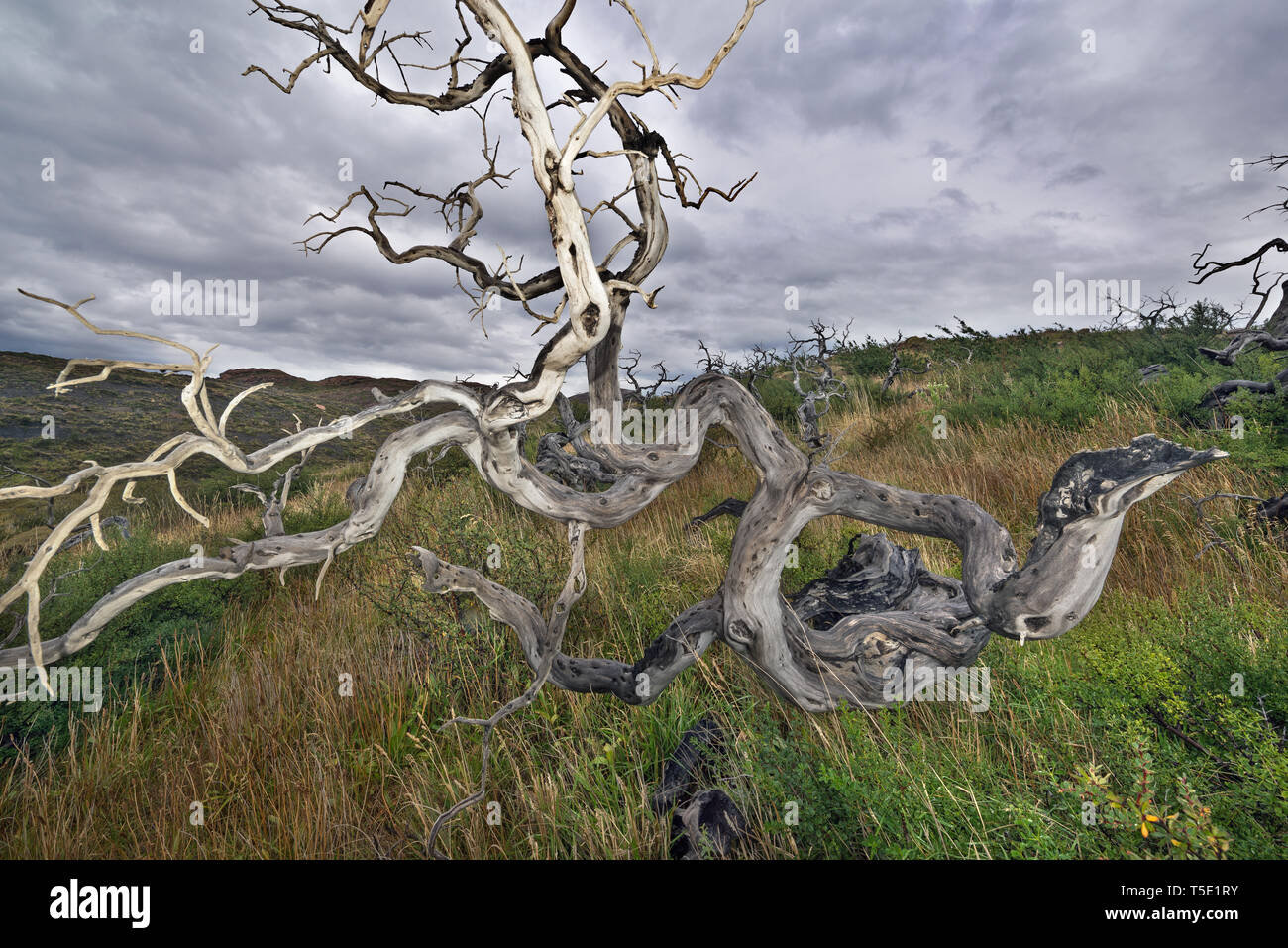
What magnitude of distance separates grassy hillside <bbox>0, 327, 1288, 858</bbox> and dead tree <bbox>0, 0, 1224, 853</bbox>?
0.42 m

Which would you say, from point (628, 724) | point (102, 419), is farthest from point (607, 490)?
point (102, 419)

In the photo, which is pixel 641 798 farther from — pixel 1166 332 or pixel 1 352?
pixel 1 352

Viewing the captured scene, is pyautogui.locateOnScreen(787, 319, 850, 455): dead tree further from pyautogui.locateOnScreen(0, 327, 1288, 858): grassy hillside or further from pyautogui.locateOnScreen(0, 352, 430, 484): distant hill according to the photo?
pyautogui.locateOnScreen(0, 352, 430, 484): distant hill

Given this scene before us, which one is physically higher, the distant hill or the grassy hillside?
the distant hill

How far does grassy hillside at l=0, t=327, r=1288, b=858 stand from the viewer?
2.67 m

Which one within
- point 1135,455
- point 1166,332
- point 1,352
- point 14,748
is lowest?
point 14,748

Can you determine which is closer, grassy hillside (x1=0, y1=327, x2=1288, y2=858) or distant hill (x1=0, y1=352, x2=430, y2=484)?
grassy hillside (x1=0, y1=327, x2=1288, y2=858)

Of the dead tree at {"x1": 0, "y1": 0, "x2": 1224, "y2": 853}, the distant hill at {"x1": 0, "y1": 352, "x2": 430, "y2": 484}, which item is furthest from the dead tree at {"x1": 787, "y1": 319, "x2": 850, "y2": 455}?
the distant hill at {"x1": 0, "y1": 352, "x2": 430, "y2": 484}

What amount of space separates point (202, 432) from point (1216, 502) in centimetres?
815

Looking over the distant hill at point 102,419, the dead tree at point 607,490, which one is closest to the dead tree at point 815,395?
the dead tree at point 607,490

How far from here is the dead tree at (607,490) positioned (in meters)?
2.30

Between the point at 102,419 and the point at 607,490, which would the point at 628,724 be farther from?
the point at 102,419

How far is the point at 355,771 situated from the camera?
3.64 m
